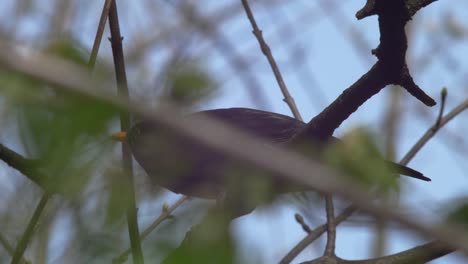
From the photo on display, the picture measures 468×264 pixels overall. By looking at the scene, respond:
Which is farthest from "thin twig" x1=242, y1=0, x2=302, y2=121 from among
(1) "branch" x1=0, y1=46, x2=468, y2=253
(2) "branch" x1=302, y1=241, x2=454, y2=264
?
(1) "branch" x1=0, y1=46, x2=468, y2=253

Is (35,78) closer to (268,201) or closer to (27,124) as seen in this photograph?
(27,124)

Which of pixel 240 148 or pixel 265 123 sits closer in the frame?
pixel 240 148

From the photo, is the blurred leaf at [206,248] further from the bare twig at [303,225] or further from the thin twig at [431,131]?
the thin twig at [431,131]

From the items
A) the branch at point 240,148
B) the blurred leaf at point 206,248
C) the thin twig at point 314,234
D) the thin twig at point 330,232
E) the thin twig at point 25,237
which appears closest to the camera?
the branch at point 240,148

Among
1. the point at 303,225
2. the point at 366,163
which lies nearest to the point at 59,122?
the point at 366,163

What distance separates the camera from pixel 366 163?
899 millimetres

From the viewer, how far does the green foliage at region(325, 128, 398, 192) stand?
87cm

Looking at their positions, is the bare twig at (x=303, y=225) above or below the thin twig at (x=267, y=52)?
below

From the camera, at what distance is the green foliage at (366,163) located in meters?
0.87

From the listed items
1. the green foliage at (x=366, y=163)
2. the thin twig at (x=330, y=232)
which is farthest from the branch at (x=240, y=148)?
the thin twig at (x=330, y=232)

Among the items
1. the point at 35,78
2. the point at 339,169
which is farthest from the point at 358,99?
the point at 35,78

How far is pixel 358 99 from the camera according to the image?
175 centimetres

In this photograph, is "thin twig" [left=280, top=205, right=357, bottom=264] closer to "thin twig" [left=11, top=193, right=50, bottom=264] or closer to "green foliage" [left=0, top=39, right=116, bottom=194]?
"thin twig" [left=11, top=193, right=50, bottom=264]

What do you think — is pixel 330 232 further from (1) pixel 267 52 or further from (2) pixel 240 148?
(2) pixel 240 148
